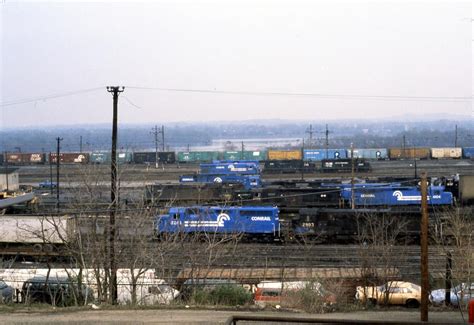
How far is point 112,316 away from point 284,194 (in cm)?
1585

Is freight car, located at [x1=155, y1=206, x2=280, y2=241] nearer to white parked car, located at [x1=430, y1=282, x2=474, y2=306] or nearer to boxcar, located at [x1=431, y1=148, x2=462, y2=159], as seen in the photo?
white parked car, located at [x1=430, y1=282, x2=474, y2=306]

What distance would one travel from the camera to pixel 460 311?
7641 millimetres

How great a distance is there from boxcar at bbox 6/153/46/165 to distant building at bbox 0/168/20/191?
72.4 feet

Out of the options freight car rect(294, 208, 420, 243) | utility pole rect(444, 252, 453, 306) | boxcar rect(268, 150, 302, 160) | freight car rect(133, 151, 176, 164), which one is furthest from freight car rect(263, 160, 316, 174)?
utility pole rect(444, 252, 453, 306)

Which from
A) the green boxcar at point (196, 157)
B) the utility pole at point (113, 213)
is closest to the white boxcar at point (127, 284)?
the utility pole at point (113, 213)

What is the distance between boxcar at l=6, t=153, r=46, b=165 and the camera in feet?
168

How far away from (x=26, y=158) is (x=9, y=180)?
23377 millimetres

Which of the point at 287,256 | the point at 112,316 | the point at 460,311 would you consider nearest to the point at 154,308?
the point at 112,316

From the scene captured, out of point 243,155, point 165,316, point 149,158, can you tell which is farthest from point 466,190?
point 243,155

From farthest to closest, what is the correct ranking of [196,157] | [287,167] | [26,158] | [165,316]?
[196,157] → [26,158] → [287,167] → [165,316]

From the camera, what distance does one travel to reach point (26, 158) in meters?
51.2

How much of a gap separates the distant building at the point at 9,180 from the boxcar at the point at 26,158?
22.1 metres

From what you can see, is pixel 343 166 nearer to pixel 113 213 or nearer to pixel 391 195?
pixel 391 195

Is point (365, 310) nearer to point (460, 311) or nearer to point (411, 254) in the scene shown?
point (460, 311)
